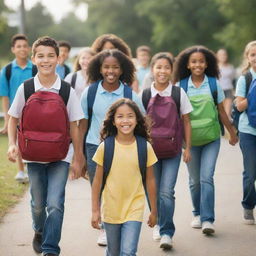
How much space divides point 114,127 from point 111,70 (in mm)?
1056

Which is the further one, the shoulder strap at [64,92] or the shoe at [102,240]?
the shoe at [102,240]

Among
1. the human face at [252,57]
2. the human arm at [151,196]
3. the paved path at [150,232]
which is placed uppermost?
the human face at [252,57]

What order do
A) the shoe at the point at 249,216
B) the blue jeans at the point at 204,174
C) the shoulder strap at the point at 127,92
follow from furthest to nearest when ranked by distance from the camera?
the shoe at the point at 249,216 < the blue jeans at the point at 204,174 < the shoulder strap at the point at 127,92

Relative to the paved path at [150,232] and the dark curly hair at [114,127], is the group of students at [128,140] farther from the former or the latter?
the paved path at [150,232]

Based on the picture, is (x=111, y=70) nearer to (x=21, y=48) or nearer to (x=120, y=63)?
(x=120, y=63)

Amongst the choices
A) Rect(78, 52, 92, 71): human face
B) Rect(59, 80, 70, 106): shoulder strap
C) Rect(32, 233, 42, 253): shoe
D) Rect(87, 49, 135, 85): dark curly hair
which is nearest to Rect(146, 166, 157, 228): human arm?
Rect(59, 80, 70, 106): shoulder strap

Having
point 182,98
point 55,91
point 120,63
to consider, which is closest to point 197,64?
point 182,98

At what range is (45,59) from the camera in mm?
5801

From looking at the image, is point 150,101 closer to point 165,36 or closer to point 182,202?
point 182,202

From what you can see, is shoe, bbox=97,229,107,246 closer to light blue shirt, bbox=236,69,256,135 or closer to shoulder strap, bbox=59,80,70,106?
shoulder strap, bbox=59,80,70,106

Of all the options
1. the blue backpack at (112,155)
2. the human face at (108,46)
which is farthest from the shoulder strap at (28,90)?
the human face at (108,46)

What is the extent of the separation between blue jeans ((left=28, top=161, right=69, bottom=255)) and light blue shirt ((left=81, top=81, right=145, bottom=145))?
664mm

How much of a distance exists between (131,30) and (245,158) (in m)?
48.1

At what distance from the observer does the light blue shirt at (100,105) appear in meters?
6.38
